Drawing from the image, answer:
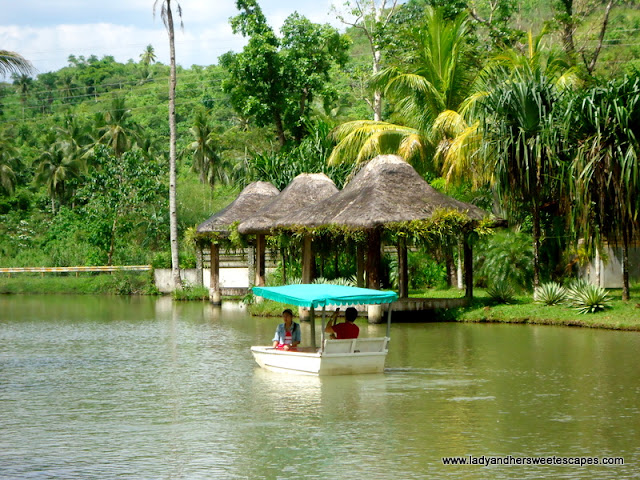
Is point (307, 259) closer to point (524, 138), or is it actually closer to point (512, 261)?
point (512, 261)

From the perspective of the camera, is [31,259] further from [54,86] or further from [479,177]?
[54,86]

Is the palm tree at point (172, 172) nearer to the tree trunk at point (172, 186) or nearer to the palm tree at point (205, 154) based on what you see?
the tree trunk at point (172, 186)

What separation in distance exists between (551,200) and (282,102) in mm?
17097

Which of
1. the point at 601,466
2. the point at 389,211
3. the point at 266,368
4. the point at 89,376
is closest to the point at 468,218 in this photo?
the point at 389,211

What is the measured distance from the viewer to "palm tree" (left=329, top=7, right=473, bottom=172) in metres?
31.1

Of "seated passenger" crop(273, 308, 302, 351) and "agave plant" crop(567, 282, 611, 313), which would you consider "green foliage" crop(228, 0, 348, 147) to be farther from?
"seated passenger" crop(273, 308, 302, 351)

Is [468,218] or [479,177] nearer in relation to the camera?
[468,218]

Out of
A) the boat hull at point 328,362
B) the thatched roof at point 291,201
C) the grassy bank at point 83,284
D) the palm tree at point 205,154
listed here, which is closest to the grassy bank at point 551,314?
the thatched roof at point 291,201

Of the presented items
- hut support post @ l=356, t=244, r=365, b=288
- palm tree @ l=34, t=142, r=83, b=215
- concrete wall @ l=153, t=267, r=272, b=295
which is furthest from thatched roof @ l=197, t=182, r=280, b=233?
palm tree @ l=34, t=142, r=83, b=215

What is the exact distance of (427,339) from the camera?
21.2 meters

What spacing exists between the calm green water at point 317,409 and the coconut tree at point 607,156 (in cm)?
324

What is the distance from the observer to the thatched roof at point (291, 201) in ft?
90.5

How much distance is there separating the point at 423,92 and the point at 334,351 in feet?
58.6

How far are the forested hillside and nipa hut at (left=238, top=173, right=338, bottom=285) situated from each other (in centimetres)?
259
